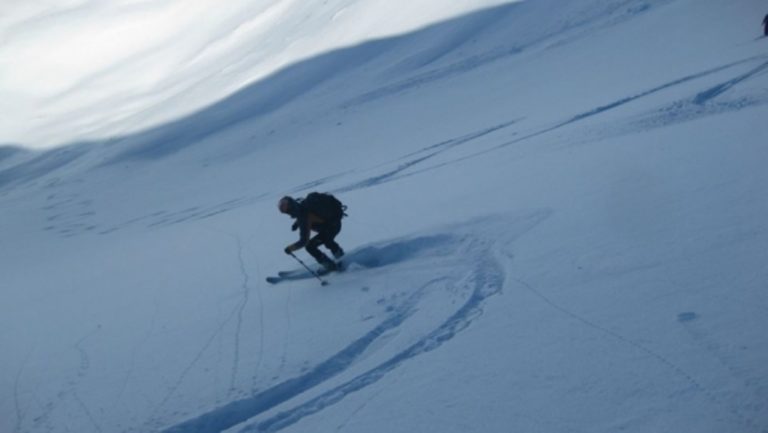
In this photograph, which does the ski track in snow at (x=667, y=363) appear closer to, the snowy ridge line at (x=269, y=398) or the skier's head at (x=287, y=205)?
the snowy ridge line at (x=269, y=398)

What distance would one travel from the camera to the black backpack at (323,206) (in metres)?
6.46

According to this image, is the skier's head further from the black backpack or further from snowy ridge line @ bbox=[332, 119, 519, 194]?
snowy ridge line @ bbox=[332, 119, 519, 194]

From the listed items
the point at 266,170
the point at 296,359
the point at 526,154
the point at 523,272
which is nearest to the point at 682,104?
the point at 526,154

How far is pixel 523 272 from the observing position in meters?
5.42

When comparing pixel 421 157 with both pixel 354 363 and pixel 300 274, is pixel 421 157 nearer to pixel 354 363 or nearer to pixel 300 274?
pixel 300 274

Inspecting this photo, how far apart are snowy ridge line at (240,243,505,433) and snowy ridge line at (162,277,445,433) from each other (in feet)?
0.69

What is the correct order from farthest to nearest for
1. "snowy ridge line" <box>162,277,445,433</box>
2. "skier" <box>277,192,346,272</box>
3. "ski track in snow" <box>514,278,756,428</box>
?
"skier" <box>277,192,346,272</box>
"snowy ridge line" <box>162,277,445,433</box>
"ski track in snow" <box>514,278,756,428</box>

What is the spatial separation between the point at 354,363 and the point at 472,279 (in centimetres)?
139

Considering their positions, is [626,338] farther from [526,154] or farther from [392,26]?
[392,26]

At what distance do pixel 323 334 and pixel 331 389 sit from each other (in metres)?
0.97

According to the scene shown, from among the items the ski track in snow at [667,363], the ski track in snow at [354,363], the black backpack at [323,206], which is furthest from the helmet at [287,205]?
the ski track in snow at [667,363]

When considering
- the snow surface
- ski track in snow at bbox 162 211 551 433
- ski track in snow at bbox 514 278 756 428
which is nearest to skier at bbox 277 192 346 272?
the snow surface

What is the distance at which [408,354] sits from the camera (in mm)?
4672

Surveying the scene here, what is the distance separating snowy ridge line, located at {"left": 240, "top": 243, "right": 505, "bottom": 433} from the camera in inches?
170
